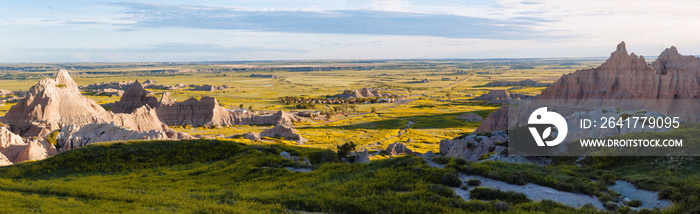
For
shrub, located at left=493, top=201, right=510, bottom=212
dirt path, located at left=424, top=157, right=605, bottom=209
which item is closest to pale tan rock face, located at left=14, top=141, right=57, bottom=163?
dirt path, located at left=424, top=157, right=605, bottom=209

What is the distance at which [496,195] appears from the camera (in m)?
19.6

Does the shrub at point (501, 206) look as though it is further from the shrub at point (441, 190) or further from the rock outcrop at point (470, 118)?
the rock outcrop at point (470, 118)

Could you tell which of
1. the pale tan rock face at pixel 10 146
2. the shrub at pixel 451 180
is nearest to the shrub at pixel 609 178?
the shrub at pixel 451 180

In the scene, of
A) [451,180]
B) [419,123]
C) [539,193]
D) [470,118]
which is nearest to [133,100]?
[419,123]

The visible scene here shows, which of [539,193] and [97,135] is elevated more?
[539,193]

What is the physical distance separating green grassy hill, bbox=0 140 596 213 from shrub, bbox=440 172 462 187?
0.40 feet

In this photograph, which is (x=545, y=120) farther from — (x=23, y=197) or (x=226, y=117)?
(x=226, y=117)

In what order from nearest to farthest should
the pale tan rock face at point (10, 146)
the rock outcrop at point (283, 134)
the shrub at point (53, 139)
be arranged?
the pale tan rock face at point (10, 146), the shrub at point (53, 139), the rock outcrop at point (283, 134)

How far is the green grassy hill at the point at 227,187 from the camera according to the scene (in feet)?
59.7

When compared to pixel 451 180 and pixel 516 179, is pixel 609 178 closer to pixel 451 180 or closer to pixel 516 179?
pixel 516 179

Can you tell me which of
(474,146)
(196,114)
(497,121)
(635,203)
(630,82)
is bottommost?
(196,114)
